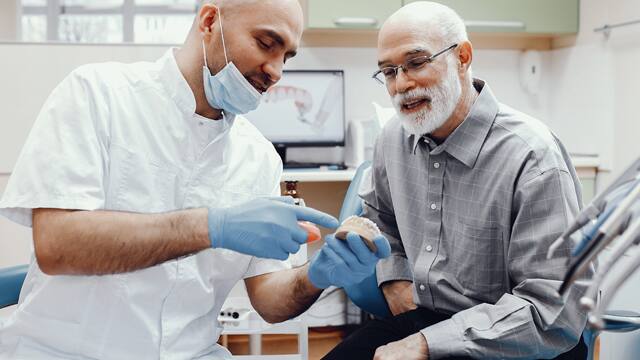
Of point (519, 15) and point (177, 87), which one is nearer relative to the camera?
point (177, 87)

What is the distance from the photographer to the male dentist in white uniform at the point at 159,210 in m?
1.14

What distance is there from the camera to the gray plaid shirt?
129cm

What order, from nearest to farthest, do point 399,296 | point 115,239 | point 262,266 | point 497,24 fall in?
point 115,239 → point 262,266 → point 399,296 → point 497,24

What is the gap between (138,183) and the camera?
129 centimetres

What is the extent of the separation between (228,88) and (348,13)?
72.9 inches

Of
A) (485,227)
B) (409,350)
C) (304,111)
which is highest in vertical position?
(304,111)

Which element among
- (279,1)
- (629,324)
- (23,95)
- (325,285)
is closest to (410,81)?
(279,1)

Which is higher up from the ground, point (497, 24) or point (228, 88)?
point (497, 24)

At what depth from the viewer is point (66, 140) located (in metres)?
1.20

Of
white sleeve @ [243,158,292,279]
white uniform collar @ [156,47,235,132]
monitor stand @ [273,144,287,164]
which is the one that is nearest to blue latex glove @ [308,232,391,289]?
white sleeve @ [243,158,292,279]

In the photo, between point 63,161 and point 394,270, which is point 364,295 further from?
point 63,161

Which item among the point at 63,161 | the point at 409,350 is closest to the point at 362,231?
the point at 409,350

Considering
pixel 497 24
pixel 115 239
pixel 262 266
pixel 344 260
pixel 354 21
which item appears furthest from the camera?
pixel 497 24

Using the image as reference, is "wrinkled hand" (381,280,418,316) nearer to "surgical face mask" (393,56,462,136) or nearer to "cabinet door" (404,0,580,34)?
"surgical face mask" (393,56,462,136)
